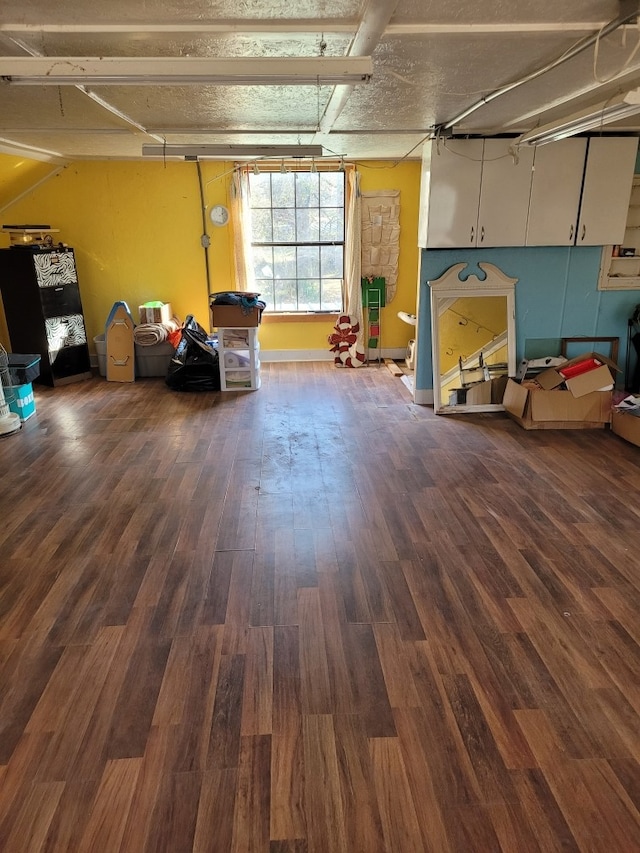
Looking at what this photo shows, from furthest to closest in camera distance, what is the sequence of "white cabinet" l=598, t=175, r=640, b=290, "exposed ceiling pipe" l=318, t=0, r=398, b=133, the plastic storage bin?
"white cabinet" l=598, t=175, r=640, b=290 < the plastic storage bin < "exposed ceiling pipe" l=318, t=0, r=398, b=133

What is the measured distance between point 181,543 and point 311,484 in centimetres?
100

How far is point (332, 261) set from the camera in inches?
262

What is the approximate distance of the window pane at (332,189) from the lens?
6.36 m

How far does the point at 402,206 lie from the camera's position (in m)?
6.43

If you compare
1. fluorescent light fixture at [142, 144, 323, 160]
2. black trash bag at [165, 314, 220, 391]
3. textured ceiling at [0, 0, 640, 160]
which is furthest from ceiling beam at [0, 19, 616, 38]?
black trash bag at [165, 314, 220, 391]

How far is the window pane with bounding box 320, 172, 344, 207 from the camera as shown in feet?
20.9

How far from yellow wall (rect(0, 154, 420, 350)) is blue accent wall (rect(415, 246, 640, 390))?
175cm

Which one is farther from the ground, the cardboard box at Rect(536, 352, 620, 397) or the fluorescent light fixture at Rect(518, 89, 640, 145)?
the fluorescent light fixture at Rect(518, 89, 640, 145)

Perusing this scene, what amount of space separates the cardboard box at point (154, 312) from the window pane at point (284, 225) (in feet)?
5.09

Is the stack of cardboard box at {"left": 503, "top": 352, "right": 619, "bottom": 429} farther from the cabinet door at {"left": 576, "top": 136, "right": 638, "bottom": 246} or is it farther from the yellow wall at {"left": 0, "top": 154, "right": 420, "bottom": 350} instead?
the yellow wall at {"left": 0, "top": 154, "right": 420, "bottom": 350}

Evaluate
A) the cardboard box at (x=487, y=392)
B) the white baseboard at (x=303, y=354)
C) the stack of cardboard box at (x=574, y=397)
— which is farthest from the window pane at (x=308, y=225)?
the stack of cardboard box at (x=574, y=397)

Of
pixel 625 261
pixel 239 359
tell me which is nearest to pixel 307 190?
pixel 239 359

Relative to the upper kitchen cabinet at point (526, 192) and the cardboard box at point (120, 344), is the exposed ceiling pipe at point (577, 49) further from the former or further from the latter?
the cardboard box at point (120, 344)

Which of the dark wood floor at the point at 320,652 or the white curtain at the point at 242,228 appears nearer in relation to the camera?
the dark wood floor at the point at 320,652
